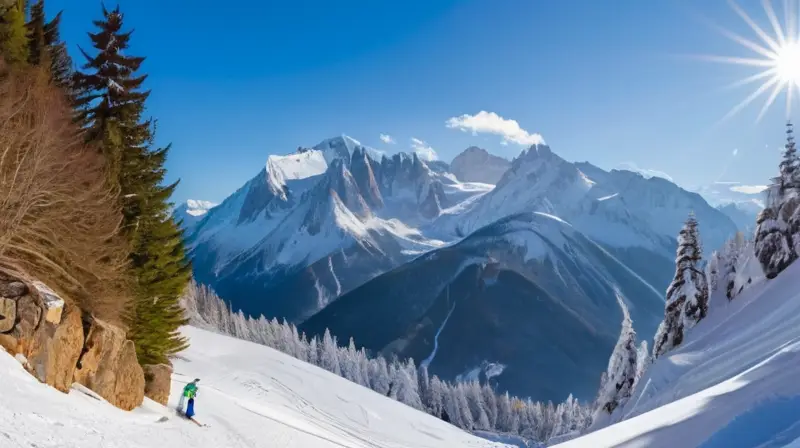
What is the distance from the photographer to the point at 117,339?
2050cm

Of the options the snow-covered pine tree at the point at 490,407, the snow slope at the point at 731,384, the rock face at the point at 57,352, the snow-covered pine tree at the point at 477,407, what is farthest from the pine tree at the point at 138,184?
the snow-covered pine tree at the point at 490,407

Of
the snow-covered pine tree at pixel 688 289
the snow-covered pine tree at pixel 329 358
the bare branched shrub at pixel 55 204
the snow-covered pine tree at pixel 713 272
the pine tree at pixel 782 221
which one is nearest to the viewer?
the bare branched shrub at pixel 55 204

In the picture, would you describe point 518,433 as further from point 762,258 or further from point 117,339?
point 117,339

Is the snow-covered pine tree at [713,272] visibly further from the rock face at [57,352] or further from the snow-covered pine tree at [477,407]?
the snow-covered pine tree at [477,407]

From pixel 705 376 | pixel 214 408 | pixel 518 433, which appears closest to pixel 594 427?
pixel 705 376

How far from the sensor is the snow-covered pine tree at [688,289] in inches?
1515

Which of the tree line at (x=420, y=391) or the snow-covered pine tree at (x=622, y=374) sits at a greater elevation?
the snow-covered pine tree at (x=622, y=374)

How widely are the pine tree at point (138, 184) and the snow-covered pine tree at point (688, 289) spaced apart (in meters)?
37.9

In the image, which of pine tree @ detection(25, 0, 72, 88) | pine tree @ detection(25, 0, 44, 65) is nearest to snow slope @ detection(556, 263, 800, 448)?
pine tree @ detection(25, 0, 72, 88)

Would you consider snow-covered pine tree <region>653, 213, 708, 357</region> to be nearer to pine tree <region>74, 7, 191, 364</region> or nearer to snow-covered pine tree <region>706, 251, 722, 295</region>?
snow-covered pine tree <region>706, 251, 722, 295</region>

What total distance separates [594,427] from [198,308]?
89266mm

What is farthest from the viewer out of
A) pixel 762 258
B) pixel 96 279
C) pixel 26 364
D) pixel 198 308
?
pixel 198 308

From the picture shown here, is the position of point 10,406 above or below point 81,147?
below

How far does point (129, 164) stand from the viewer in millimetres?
22562
